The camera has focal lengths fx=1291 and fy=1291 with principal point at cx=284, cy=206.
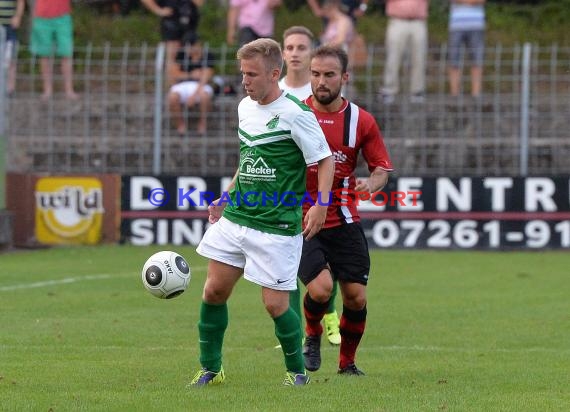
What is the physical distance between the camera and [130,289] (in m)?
13.0

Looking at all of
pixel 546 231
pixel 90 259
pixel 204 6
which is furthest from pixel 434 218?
pixel 204 6

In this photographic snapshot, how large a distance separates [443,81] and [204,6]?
24.8 ft

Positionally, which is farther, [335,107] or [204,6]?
[204,6]

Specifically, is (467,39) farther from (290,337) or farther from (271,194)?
(290,337)

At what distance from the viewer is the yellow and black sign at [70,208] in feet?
56.8

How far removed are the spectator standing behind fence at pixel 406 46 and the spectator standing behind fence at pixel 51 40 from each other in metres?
4.38

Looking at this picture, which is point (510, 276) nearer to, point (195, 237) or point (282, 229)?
point (195, 237)

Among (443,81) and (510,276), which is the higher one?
(443,81)

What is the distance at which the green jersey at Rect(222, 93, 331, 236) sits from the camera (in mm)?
7281

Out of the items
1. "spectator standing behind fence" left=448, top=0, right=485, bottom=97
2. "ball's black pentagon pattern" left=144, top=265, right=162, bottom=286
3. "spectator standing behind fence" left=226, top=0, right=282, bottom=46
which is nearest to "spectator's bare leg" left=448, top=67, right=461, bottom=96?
"spectator standing behind fence" left=448, top=0, right=485, bottom=97

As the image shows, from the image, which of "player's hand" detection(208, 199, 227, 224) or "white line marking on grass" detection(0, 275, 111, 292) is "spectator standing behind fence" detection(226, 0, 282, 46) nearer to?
"white line marking on grass" detection(0, 275, 111, 292)

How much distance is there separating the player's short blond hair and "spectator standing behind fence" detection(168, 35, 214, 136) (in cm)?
1042

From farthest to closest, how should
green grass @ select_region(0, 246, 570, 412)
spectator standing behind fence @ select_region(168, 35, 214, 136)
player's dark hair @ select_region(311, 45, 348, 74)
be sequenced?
1. spectator standing behind fence @ select_region(168, 35, 214, 136)
2. player's dark hair @ select_region(311, 45, 348, 74)
3. green grass @ select_region(0, 246, 570, 412)

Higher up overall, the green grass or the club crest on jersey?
the club crest on jersey
